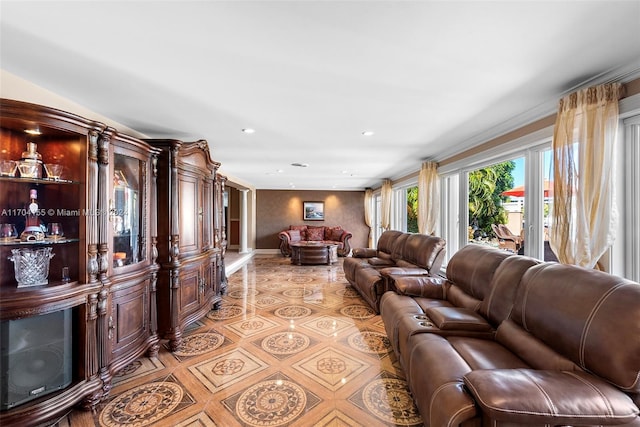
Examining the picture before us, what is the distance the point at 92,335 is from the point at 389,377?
2263 mm

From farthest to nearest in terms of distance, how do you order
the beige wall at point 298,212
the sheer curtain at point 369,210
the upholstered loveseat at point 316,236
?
1. the beige wall at point 298,212
2. the sheer curtain at point 369,210
3. the upholstered loveseat at point 316,236

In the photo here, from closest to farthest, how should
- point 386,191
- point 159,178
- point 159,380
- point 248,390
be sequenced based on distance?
point 248,390 → point 159,380 → point 159,178 → point 386,191

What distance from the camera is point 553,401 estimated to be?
1.06m

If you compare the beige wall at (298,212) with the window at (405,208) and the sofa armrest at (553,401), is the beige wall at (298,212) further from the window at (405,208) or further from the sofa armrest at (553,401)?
the sofa armrest at (553,401)

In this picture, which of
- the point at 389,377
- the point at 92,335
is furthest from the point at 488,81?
the point at 92,335

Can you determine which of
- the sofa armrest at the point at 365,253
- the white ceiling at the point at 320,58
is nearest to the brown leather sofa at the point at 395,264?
the sofa armrest at the point at 365,253

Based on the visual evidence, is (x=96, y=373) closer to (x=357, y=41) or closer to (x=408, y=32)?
(x=357, y=41)

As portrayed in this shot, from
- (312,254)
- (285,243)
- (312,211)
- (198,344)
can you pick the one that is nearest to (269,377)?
(198,344)

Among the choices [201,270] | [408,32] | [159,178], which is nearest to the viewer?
[408,32]

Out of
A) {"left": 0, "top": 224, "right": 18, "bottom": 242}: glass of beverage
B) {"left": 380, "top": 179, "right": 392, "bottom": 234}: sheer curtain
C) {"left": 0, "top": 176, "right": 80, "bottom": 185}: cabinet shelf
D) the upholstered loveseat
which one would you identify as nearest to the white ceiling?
{"left": 0, "top": 176, "right": 80, "bottom": 185}: cabinet shelf

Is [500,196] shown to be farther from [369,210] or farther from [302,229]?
[302,229]

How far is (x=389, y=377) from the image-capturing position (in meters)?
2.18

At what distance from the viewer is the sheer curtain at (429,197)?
4.48m

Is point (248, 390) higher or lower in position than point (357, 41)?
lower
